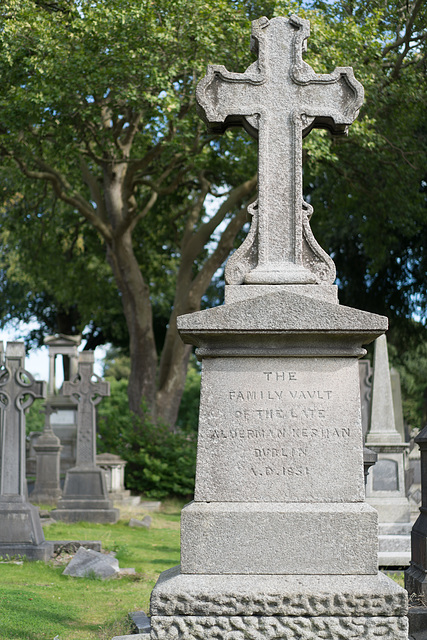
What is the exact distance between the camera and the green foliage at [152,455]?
59.0 feet

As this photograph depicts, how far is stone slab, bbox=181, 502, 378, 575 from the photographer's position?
446 cm

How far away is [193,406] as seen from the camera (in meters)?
31.9

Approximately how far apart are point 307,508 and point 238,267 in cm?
166

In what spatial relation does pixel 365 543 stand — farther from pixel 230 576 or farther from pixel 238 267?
pixel 238 267

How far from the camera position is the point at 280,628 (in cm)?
423

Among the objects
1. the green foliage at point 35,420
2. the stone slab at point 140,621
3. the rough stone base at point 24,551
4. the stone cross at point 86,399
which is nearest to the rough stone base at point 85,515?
the stone cross at point 86,399

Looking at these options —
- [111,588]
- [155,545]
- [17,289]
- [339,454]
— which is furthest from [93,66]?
[17,289]

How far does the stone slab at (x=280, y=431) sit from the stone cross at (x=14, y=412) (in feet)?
20.7

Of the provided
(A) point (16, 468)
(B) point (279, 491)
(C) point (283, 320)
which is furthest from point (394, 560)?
(C) point (283, 320)

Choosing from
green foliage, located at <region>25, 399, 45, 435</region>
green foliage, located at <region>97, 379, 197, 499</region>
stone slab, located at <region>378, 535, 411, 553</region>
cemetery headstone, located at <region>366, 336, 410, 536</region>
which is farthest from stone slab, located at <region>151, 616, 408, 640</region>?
green foliage, located at <region>25, 399, 45, 435</region>

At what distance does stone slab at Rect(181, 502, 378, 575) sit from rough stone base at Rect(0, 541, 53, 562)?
5903 millimetres

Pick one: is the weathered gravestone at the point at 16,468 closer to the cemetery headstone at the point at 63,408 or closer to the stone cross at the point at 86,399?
the stone cross at the point at 86,399

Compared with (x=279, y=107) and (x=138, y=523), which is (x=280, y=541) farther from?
(x=138, y=523)

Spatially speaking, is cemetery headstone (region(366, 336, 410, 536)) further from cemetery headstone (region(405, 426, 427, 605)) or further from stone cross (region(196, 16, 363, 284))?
stone cross (region(196, 16, 363, 284))
